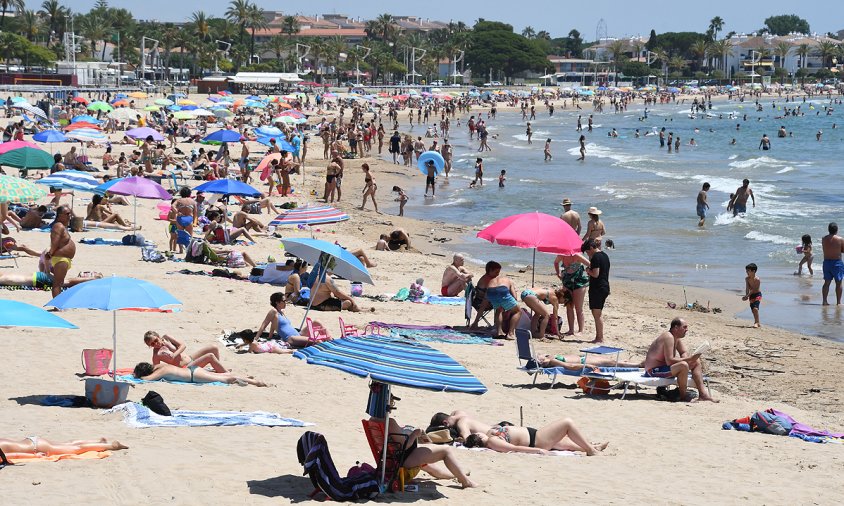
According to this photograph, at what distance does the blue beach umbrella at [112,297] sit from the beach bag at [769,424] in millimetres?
4786

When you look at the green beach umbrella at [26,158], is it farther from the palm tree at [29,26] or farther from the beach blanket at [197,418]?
the palm tree at [29,26]

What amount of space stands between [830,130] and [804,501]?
71513mm

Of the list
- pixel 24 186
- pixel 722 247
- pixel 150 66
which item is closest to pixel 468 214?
pixel 722 247

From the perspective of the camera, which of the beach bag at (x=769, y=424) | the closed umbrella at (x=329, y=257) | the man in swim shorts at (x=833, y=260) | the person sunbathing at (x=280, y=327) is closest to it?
the beach bag at (x=769, y=424)

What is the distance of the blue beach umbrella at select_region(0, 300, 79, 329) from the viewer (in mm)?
6953

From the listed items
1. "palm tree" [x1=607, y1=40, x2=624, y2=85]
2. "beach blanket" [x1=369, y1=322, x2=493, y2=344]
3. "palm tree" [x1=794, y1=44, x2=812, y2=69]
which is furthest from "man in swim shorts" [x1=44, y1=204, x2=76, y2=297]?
"palm tree" [x1=794, y1=44, x2=812, y2=69]

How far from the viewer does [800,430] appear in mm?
8578

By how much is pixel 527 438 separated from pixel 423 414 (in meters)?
1.26

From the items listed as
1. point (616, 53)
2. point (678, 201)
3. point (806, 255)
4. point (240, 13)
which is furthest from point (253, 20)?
point (806, 255)

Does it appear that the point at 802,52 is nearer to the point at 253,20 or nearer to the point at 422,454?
the point at 253,20

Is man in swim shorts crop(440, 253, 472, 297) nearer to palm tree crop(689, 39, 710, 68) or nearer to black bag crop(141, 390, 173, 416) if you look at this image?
black bag crop(141, 390, 173, 416)

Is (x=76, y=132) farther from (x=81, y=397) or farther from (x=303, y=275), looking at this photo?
(x=81, y=397)

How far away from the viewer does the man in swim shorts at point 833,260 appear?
14609 millimetres

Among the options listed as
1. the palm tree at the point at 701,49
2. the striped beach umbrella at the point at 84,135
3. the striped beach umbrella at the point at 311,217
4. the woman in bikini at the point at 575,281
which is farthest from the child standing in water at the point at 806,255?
the palm tree at the point at 701,49
